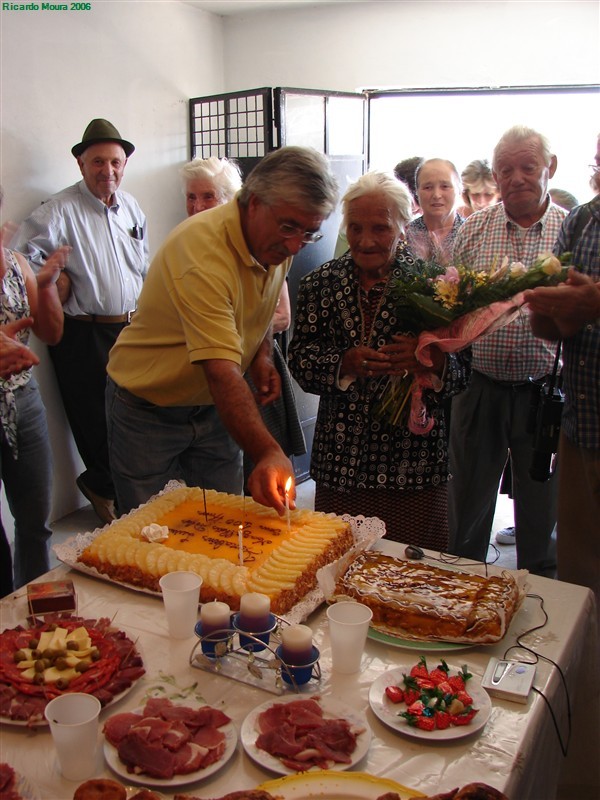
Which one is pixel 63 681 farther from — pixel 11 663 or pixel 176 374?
pixel 176 374

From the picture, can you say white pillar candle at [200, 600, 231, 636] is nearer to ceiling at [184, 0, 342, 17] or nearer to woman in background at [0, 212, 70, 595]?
woman in background at [0, 212, 70, 595]

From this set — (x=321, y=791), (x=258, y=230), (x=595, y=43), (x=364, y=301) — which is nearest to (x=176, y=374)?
(x=258, y=230)

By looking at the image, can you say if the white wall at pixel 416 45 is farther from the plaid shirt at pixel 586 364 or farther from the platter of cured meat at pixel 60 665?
the platter of cured meat at pixel 60 665

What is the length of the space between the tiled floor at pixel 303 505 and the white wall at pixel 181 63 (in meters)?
0.09

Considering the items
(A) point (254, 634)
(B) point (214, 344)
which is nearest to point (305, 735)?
(A) point (254, 634)

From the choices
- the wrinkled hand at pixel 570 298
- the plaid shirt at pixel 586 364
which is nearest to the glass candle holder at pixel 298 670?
the wrinkled hand at pixel 570 298

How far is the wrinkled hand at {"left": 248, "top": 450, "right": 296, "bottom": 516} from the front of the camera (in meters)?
1.73

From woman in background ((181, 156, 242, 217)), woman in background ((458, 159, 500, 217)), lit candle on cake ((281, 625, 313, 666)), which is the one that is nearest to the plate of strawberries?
lit candle on cake ((281, 625, 313, 666))

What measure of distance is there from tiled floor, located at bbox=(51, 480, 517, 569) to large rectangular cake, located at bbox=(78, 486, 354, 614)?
5.50 ft

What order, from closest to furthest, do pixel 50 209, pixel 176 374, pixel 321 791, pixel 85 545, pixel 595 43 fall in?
pixel 321 791
pixel 85 545
pixel 176 374
pixel 50 209
pixel 595 43

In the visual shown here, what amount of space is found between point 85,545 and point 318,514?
0.58m

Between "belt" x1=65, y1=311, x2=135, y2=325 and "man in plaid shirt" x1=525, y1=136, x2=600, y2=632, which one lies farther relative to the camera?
"belt" x1=65, y1=311, x2=135, y2=325

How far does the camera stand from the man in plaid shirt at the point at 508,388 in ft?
9.16

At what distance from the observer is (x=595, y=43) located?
419 cm
